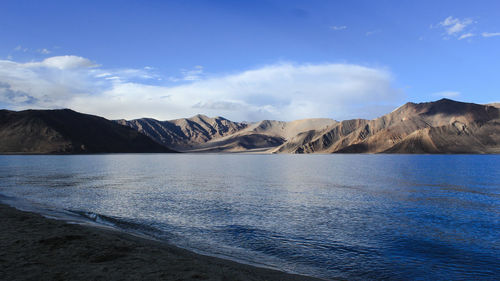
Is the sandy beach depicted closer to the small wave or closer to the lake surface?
the lake surface

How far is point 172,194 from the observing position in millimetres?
38531

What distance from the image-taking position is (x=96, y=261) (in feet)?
40.1

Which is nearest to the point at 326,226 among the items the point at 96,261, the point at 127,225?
the point at 127,225

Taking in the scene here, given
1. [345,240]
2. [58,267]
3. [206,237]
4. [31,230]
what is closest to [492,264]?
[345,240]

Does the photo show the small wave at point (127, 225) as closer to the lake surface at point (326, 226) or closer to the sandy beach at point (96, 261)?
the lake surface at point (326, 226)

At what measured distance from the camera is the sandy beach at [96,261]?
10.7 metres

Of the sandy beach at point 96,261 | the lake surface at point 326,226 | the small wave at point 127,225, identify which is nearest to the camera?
the sandy beach at point 96,261

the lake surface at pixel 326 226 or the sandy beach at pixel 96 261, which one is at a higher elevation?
the sandy beach at pixel 96 261

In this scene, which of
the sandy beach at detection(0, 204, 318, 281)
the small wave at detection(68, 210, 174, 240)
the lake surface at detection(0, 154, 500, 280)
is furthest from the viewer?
the small wave at detection(68, 210, 174, 240)

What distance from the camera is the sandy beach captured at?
35.2 feet

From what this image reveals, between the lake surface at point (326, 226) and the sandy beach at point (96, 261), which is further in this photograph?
the lake surface at point (326, 226)

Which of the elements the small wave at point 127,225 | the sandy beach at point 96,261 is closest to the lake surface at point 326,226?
the small wave at point 127,225

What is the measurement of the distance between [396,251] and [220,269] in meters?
10.1

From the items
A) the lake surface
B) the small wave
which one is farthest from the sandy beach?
the small wave
